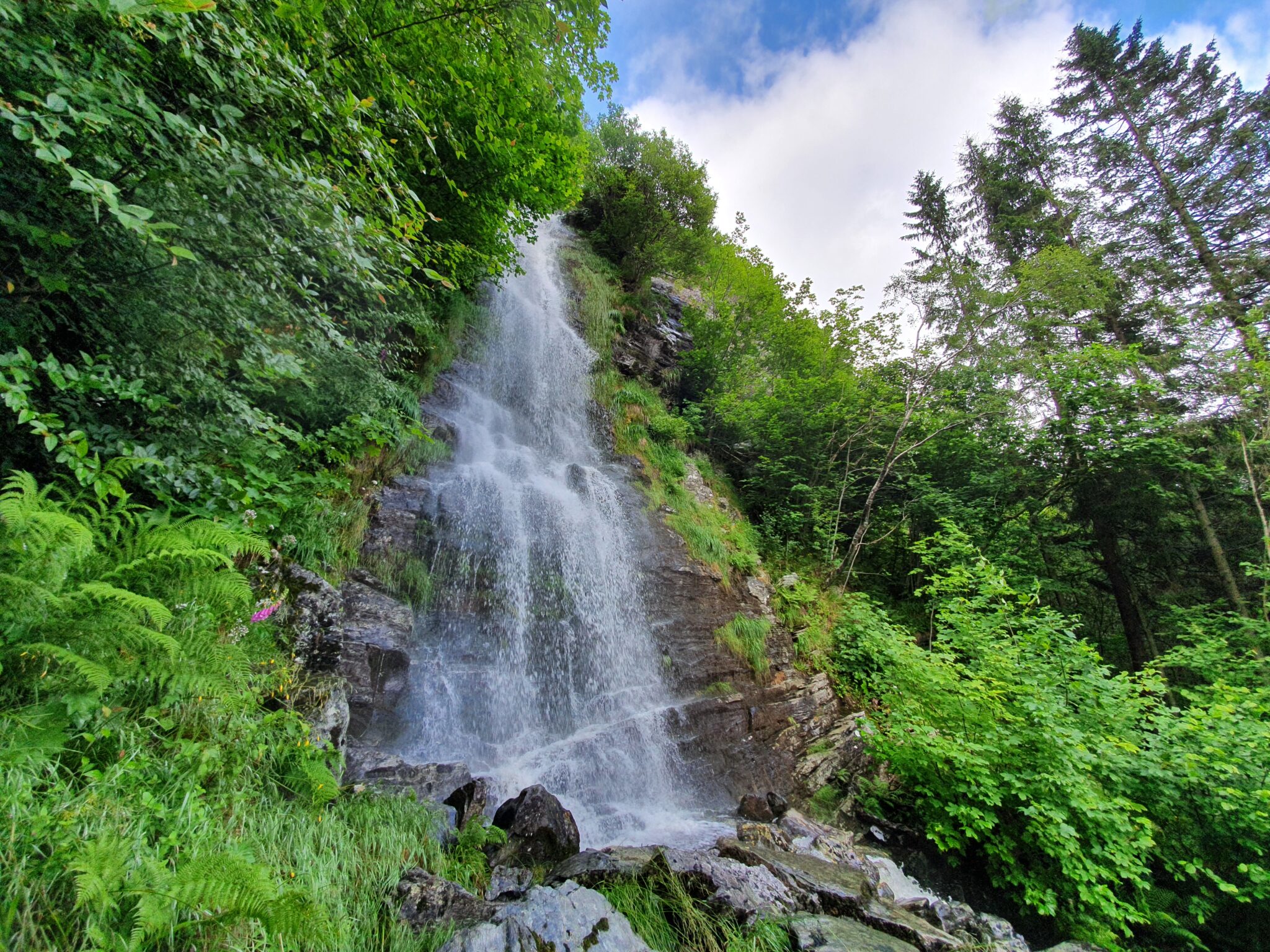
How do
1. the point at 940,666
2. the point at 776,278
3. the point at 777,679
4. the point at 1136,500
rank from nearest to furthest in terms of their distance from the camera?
the point at 940,666 → the point at 777,679 → the point at 1136,500 → the point at 776,278

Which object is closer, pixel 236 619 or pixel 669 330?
pixel 236 619

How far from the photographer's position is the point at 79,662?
5.98 ft

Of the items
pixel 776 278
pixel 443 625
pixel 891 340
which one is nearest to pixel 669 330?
pixel 776 278

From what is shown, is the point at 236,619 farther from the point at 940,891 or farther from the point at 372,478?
the point at 940,891

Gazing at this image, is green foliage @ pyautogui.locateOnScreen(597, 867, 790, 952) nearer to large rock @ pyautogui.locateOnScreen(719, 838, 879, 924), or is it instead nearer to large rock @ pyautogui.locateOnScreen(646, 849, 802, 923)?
large rock @ pyautogui.locateOnScreen(646, 849, 802, 923)

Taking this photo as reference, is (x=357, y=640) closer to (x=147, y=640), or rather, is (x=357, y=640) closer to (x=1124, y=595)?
(x=147, y=640)

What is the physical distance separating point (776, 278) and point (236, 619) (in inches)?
541

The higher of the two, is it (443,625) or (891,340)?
(891,340)

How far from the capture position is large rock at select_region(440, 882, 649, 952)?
2016mm

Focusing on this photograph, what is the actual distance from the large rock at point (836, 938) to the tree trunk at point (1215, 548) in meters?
9.44

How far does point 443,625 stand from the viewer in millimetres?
5414

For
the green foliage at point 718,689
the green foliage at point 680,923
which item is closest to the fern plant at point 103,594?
the green foliage at point 680,923

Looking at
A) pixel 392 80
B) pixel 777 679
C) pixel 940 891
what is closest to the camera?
pixel 392 80

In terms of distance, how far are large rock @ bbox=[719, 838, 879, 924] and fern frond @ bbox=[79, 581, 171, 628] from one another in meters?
3.62
